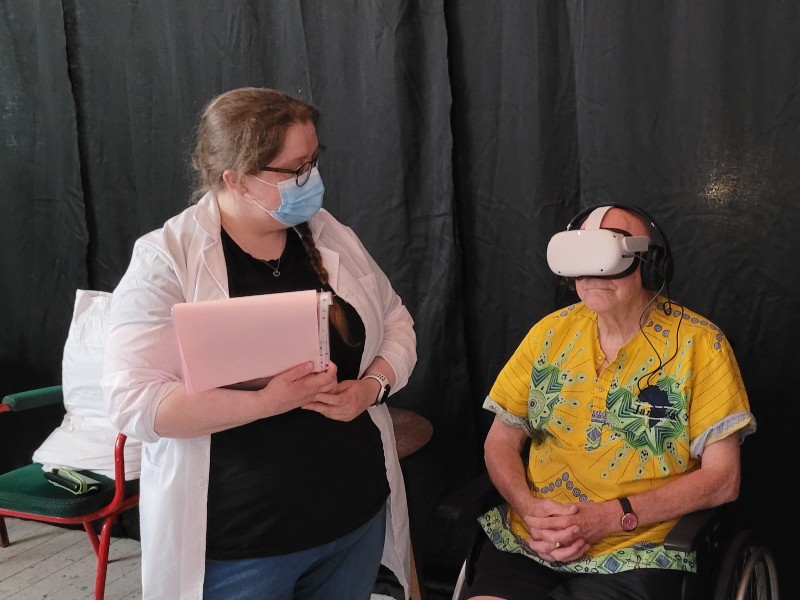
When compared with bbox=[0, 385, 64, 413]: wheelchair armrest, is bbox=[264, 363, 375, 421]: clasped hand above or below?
above

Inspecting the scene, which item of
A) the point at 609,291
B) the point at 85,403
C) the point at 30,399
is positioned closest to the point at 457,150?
the point at 609,291

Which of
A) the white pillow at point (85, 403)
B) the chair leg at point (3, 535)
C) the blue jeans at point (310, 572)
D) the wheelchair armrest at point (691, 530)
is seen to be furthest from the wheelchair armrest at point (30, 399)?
the wheelchair armrest at point (691, 530)

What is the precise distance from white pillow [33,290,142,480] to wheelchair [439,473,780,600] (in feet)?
4.46

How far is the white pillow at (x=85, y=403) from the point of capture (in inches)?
102

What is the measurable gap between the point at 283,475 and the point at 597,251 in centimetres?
81

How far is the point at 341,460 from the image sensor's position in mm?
1409

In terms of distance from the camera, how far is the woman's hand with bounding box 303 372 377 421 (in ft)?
4.46

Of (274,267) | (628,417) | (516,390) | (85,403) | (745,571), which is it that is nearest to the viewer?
(274,267)

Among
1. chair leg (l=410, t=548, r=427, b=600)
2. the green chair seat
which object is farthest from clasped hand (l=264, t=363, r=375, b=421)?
the green chair seat

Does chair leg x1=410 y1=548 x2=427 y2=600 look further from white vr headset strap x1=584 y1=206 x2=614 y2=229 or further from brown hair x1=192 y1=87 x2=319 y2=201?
brown hair x1=192 y1=87 x2=319 y2=201

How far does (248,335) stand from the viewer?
1229 mm

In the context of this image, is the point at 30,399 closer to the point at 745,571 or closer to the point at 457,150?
the point at 457,150

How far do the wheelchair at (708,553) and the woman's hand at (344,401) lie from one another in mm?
418

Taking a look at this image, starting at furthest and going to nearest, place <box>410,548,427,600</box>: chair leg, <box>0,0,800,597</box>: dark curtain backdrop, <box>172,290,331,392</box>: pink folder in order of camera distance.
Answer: <box>410,548,427,600</box>: chair leg < <box>0,0,800,597</box>: dark curtain backdrop < <box>172,290,331,392</box>: pink folder
